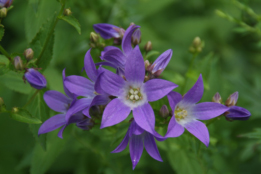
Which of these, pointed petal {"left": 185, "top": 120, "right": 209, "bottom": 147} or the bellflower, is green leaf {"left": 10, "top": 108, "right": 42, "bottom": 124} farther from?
pointed petal {"left": 185, "top": 120, "right": 209, "bottom": 147}

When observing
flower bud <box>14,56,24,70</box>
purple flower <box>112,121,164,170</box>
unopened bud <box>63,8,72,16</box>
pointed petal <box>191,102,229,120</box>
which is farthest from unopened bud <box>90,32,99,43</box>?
pointed petal <box>191,102,229,120</box>

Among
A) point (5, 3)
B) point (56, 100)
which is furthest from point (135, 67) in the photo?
point (5, 3)

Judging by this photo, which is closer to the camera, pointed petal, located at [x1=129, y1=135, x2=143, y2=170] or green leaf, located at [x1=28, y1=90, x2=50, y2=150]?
pointed petal, located at [x1=129, y1=135, x2=143, y2=170]

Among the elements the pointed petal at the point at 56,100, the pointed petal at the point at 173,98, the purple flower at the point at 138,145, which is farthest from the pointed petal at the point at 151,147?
the pointed petal at the point at 56,100

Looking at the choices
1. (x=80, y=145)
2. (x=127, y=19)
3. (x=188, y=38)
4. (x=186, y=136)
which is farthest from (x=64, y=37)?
(x=188, y=38)

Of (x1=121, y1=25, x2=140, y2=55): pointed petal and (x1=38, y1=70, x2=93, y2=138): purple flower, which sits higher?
(x1=121, y1=25, x2=140, y2=55): pointed petal

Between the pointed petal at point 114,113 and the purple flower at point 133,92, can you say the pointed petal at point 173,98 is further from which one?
the pointed petal at point 114,113

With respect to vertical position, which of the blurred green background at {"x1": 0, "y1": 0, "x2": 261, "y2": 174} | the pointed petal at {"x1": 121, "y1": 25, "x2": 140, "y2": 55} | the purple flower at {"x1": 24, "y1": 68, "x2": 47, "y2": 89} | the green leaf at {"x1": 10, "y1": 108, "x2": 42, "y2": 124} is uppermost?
the pointed petal at {"x1": 121, "y1": 25, "x2": 140, "y2": 55}

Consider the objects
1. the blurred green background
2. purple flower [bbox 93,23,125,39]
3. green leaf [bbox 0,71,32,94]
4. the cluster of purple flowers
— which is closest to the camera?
the cluster of purple flowers
